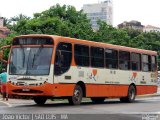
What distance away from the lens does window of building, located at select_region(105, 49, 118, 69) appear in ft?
84.2

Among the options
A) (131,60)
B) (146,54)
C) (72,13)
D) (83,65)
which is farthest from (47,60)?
(72,13)

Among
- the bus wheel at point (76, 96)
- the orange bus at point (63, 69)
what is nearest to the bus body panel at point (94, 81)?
the orange bus at point (63, 69)

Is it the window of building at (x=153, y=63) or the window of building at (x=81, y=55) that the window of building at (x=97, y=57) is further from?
the window of building at (x=153, y=63)

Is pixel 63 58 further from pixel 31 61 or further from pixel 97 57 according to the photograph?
pixel 97 57

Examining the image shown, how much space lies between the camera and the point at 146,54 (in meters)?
30.2

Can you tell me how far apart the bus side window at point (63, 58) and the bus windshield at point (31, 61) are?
0.38 m

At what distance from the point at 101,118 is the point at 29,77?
623cm

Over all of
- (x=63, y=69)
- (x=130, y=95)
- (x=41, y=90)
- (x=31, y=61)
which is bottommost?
(x=130, y=95)

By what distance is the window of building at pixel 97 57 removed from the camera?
79.4 ft

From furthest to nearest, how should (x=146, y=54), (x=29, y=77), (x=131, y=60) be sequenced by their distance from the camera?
(x=146, y=54), (x=131, y=60), (x=29, y=77)

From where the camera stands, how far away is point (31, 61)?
2114 centimetres

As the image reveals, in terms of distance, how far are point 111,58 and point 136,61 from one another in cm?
324

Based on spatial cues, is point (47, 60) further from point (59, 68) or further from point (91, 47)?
point (91, 47)

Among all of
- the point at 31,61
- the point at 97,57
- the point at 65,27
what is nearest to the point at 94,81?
the point at 97,57
